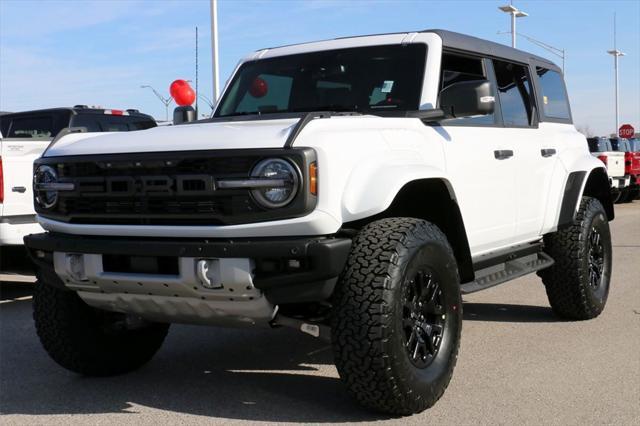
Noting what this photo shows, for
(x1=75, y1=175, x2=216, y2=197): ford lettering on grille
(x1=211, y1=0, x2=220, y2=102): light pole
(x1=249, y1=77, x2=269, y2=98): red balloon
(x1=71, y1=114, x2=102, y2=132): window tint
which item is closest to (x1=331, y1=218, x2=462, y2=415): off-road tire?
(x1=75, y1=175, x2=216, y2=197): ford lettering on grille

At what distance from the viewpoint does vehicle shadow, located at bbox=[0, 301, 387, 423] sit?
13.4ft

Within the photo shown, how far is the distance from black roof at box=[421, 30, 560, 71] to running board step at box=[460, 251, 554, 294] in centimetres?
145

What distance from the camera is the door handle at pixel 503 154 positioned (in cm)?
501

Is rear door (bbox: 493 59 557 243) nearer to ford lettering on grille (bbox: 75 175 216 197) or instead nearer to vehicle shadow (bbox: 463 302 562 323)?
vehicle shadow (bbox: 463 302 562 323)

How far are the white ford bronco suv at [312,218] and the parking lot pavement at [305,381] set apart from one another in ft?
0.86

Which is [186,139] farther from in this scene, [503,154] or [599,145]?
[599,145]

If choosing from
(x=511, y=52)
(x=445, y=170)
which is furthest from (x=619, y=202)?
(x=445, y=170)

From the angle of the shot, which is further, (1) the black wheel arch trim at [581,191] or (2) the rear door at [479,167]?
(1) the black wheel arch trim at [581,191]

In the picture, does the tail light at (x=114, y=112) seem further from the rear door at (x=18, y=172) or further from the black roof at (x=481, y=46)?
Result: the black roof at (x=481, y=46)

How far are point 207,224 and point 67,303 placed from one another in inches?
50.6

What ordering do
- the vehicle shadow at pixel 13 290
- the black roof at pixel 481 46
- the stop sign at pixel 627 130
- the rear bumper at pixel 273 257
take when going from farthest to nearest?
1. the stop sign at pixel 627 130
2. the vehicle shadow at pixel 13 290
3. the black roof at pixel 481 46
4. the rear bumper at pixel 273 257

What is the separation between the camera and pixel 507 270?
5.39 metres

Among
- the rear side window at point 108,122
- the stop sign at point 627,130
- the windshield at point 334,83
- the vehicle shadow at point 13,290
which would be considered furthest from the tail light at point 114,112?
the stop sign at point 627,130

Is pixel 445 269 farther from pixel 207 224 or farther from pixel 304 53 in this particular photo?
pixel 304 53
